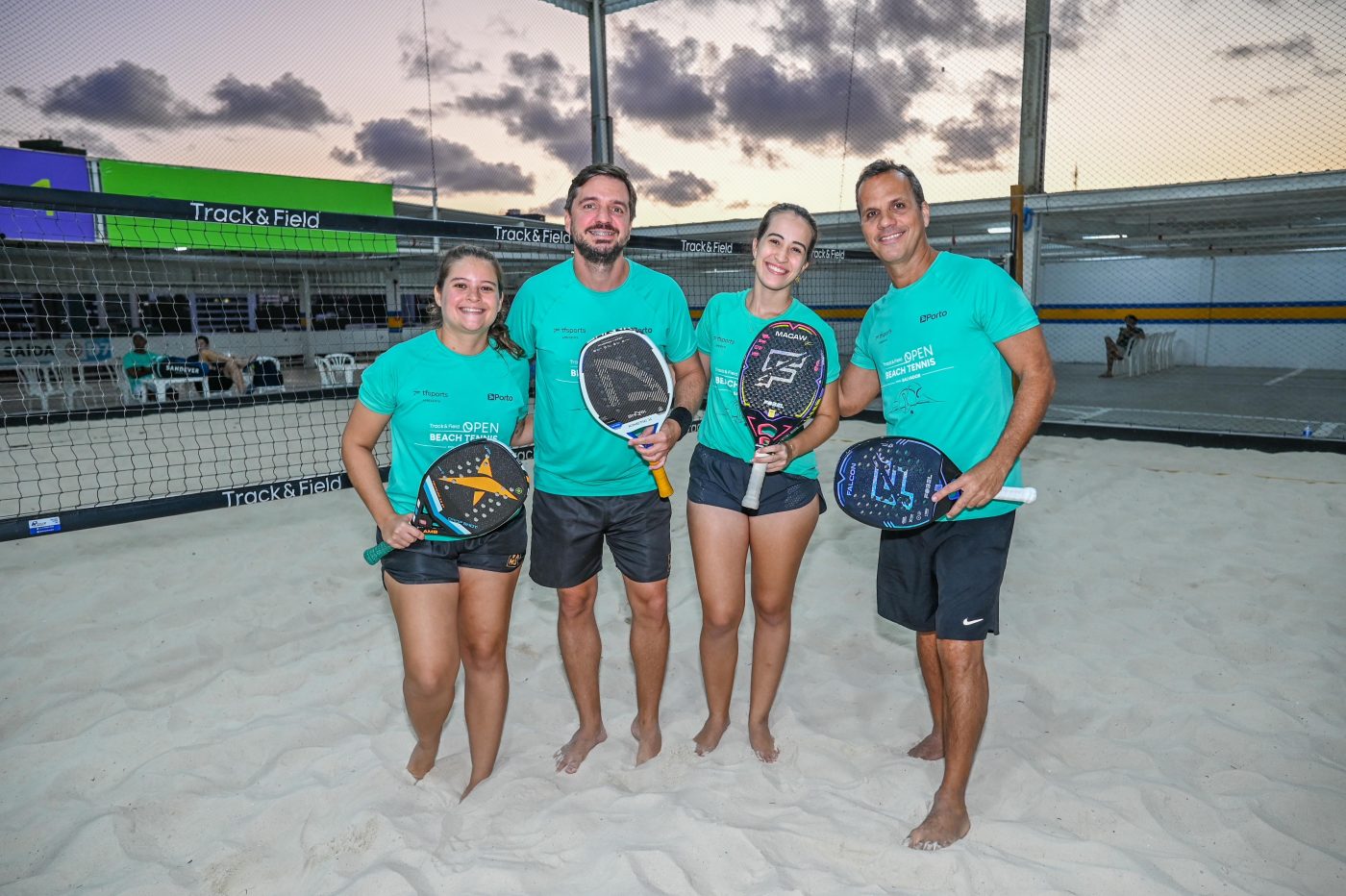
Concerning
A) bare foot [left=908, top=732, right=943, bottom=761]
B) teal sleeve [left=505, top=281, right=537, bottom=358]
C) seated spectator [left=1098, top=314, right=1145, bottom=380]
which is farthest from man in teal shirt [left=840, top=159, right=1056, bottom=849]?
seated spectator [left=1098, top=314, right=1145, bottom=380]

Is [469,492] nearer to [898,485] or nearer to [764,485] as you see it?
[764,485]

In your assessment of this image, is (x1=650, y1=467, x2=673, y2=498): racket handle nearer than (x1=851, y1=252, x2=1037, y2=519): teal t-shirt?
No

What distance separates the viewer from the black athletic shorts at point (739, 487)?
2.96 meters

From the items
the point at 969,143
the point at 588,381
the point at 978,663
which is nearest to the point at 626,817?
the point at 978,663

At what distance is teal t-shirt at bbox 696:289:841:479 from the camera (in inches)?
116

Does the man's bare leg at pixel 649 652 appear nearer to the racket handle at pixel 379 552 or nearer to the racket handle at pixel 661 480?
the racket handle at pixel 661 480

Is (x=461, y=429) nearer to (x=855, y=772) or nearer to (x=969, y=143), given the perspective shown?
(x=855, y=772)

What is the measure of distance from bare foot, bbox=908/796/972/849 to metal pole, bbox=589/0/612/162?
29.8ft

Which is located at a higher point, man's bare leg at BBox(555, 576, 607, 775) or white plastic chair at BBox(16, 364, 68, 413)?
white plastic chair at BBox(16, 364, 68, 413)

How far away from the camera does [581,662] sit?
3.14 m

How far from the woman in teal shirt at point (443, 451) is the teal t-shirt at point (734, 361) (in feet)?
2.46

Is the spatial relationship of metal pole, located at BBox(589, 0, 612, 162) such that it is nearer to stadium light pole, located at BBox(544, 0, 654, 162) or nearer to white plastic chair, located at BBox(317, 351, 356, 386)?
stadium light pole, located at BBox(544, 0, 654, 162)

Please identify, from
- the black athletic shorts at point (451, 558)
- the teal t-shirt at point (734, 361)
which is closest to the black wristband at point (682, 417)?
the teal t-shirt at point (734, 361)

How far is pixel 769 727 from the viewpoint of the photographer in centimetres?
334
